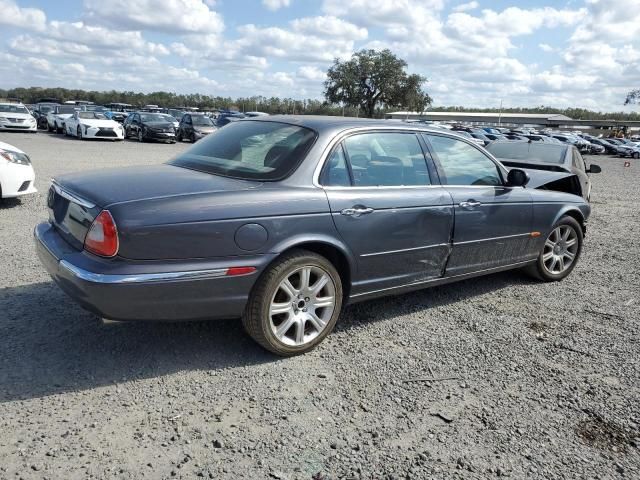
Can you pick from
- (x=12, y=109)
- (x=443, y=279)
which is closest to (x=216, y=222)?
(x=443, y=279)

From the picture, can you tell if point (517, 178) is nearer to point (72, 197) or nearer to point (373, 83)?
point (72, 197)

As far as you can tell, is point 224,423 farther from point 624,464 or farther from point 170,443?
point 624,464

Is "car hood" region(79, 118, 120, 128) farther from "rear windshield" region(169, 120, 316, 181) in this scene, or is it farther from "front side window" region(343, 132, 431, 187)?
"front side window" region(343, 132, 431, 187)

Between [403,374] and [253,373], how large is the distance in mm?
971

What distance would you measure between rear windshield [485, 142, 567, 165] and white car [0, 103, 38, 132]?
2424 cm

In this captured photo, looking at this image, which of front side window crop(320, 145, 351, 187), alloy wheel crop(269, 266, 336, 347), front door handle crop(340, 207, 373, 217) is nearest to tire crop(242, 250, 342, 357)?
alloy wheel crop(269, 266, 336, 347)

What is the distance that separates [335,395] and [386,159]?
72.1 inches

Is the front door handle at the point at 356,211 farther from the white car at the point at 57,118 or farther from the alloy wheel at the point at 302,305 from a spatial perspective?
the white car at the point at 57,118

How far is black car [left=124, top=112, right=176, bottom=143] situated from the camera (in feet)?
83.0

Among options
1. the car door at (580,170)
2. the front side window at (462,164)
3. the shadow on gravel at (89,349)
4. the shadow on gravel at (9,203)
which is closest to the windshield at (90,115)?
the shadow on gravel at (9,203)

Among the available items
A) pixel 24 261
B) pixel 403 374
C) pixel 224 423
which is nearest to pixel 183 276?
pixel 224 423

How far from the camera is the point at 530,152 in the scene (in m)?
8.88

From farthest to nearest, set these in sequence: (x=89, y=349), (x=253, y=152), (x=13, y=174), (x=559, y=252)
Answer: (x=13, y=174)
(x=559, y=252)
(x=253, y=152)
(x=89, y=349)

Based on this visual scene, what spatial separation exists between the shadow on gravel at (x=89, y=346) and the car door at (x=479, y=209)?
0.81 m
